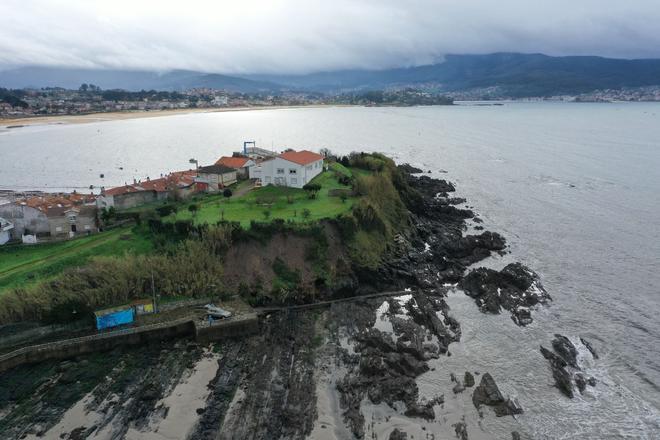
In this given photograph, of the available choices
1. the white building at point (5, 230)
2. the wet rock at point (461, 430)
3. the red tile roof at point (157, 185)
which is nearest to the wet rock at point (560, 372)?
the wet rock at point (461, 430)

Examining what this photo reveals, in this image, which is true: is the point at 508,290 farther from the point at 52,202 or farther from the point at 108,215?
the point at 52,202

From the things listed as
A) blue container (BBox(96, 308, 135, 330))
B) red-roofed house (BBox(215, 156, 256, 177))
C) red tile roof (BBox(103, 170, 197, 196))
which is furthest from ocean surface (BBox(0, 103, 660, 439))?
red tile roof (BBox(103, 170, 197, 196))

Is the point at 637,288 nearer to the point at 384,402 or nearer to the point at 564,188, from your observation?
the point at 384,402

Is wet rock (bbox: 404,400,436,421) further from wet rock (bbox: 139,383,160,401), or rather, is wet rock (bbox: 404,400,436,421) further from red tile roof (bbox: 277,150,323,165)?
red tile roof (bbox: 277,150,323,165)

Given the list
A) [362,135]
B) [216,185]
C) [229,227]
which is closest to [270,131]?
[362,135]

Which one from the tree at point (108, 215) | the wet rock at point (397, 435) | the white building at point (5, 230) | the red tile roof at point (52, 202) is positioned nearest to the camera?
the wet rock at point (397, 435)

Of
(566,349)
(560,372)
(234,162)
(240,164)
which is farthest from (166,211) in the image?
(566,349)

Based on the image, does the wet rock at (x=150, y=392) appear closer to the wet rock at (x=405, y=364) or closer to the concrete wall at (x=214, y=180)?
the wet rock at (x=405, y=364)
